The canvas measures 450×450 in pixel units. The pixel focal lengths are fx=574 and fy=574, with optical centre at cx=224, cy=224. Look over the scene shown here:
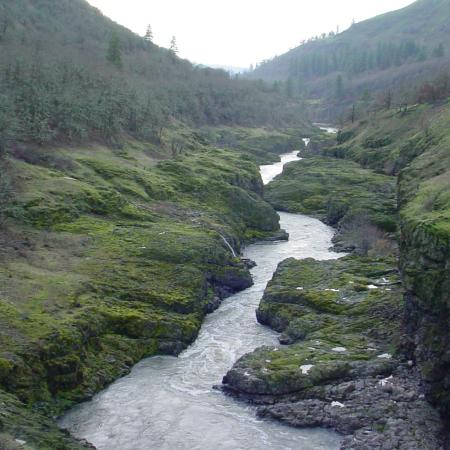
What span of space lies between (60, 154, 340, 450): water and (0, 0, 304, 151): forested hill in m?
30.9

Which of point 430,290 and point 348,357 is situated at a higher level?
point 430,290

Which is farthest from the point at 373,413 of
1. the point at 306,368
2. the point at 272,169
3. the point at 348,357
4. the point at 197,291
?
the point at 272,169

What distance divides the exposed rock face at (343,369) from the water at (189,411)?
1.30 m

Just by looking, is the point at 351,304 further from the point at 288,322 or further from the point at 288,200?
the point at 288,200

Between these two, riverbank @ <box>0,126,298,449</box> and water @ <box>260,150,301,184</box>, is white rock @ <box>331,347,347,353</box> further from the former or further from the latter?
water @ <box>260,150,301,184</box>

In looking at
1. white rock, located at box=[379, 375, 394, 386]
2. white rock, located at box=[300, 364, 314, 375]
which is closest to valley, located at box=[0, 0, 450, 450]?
white rock, located at box=[300, 364, 314, 375]

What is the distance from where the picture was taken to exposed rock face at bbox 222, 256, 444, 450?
105ft

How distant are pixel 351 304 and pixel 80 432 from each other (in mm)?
23750

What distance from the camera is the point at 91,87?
92688 millimetres

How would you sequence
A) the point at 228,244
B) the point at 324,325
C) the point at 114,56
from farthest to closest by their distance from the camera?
the point at 114,56 → the point at 228,244 → the point at 324,325

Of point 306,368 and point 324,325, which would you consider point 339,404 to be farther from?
point 324,325

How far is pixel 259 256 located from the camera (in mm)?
65812

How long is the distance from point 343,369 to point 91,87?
231 feet

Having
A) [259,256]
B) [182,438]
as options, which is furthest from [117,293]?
[259,256]
